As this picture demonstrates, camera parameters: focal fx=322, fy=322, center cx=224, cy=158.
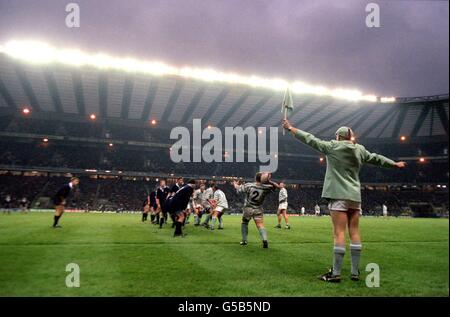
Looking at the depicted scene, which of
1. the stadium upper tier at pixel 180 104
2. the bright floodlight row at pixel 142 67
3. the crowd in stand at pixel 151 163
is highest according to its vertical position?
the bright floodlight row at pixel 142 67

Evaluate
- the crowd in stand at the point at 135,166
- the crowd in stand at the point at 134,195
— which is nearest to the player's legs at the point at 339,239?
the crowd in stand at the point at 134,195

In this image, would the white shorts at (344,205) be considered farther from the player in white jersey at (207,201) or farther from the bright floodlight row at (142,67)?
the bright floodlight row at (142,67)

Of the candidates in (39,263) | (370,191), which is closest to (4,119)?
(39,263)

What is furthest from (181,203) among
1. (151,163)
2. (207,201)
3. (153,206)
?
(151,163)

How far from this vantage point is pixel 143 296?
12.0 feet

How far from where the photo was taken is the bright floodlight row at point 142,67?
997 inches

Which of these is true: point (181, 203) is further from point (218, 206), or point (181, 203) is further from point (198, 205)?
point (198, 205)

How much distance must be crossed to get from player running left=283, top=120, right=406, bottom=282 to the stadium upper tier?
27.3 metres

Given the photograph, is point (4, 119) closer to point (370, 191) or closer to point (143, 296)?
point (143, 296)

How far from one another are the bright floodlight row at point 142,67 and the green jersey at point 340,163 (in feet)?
58.7

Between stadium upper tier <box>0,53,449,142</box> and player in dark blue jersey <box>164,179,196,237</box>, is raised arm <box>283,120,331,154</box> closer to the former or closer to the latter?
player in dark blue jersey <box>164,179,196,237</box>

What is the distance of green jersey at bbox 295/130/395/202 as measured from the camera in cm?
482

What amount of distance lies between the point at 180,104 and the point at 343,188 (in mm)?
34381

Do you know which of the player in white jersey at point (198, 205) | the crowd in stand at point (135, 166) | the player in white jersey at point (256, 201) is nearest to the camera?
the player in white jersey at point (256, 201)
